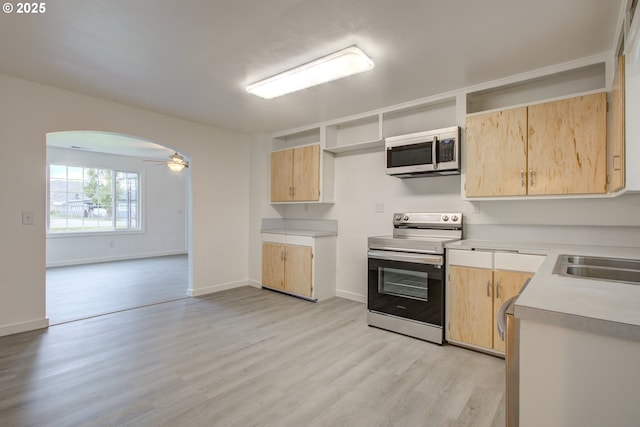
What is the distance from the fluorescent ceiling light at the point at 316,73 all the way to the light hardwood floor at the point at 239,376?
7.90ft

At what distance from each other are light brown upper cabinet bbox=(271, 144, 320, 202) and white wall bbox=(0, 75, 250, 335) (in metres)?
0.85

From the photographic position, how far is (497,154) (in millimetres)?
2830

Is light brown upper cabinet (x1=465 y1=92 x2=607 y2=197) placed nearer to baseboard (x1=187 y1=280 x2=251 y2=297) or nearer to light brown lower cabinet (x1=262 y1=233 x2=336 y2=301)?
light brown lower cabinet (x1=262 y1=233 x2=336 y2=301)

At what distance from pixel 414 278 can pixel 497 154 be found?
4.54 ft

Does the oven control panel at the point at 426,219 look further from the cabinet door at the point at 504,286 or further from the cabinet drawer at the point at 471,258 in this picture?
the cabinet door at the point at 504,286

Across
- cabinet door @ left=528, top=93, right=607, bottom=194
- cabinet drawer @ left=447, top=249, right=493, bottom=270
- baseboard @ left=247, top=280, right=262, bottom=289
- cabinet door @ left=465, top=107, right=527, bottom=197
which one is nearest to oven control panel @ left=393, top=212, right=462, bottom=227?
cabinet door @ left=465, top=107, right=527, bottom=197

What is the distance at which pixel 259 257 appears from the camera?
5.00 metres

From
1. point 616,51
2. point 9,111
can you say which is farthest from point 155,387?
point 616,51

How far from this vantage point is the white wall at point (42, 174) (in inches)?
120

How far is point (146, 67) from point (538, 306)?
10.6 feet

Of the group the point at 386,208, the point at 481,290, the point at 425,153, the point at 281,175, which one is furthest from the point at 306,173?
the point at 481,290

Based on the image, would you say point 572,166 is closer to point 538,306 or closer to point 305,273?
point 538,306

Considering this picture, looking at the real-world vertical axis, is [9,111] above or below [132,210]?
above

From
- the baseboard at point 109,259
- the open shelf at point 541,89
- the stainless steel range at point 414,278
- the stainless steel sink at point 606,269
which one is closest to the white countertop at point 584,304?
the stainless steel sink at point 606,269
